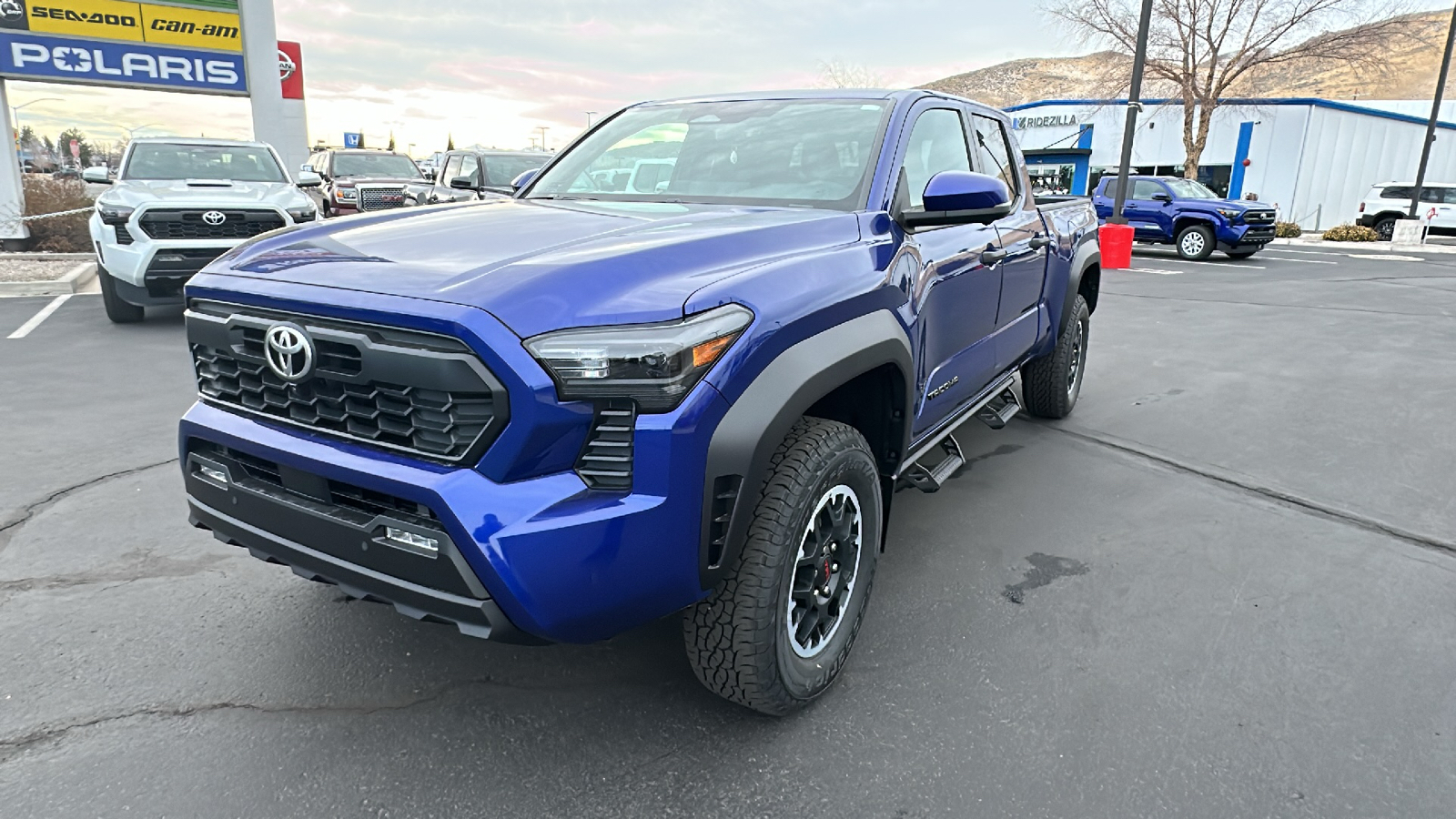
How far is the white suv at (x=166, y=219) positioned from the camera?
7.83 metres

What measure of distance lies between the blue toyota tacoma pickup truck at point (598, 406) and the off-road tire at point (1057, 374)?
2.54 m

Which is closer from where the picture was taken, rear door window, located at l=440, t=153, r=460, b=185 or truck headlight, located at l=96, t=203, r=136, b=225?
truck headlight, located at l=96, t=203, r=136, b=225

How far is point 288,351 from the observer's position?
7.28 feet

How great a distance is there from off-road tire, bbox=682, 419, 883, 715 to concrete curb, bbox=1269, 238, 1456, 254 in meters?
26.1

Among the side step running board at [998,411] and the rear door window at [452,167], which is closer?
the side step running board at [998,411]

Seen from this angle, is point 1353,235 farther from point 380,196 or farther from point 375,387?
point 375,387

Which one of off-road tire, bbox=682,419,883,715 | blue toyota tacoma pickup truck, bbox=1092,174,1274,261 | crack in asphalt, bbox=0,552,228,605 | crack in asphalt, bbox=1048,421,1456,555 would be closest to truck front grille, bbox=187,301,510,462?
off-road tire, bbox=682,419,883,715

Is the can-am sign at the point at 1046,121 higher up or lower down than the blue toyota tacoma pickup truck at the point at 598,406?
higher up

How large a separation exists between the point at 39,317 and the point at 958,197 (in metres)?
9.51

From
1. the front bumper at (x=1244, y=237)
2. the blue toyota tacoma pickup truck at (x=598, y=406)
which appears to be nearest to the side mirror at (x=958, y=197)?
the blue toyota tacoma pickup truck at (x=598, y=406)

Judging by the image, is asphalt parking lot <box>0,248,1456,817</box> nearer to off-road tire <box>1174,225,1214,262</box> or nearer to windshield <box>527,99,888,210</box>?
windshield <box>527,99,888,210</box>

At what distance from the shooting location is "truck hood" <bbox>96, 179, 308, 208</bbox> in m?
8.00

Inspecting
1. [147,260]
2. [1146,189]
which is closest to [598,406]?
[147,260]

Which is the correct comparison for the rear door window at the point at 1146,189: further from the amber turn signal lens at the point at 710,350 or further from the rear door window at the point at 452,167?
the amber turn signal lens at the point at 710,350
